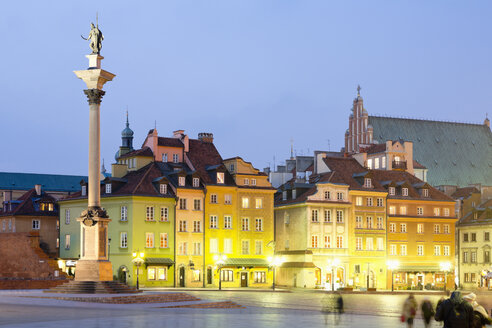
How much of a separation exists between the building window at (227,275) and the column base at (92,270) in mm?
35681

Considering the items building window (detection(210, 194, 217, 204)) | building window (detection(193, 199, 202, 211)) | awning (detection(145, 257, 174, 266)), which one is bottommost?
awning (detection(145, 257, 174, 266))

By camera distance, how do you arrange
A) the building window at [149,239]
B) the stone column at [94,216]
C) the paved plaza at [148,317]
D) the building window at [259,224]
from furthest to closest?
the building window at [259,224]
the building window at [149,239]
the stone column at [94,216]
the paved plaza at [148,317]

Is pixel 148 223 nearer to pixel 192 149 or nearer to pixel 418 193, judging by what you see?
pixel 192 149

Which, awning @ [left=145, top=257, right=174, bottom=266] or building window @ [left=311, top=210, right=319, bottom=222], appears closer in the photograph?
awning @ [left=145, top=257, right=174, bottom=266]

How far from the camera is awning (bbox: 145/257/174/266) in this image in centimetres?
8527

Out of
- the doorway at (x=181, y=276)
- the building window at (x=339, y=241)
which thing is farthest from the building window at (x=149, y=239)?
the building window at (x=339, y=241)

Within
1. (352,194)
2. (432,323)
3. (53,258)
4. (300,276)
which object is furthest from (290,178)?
(432,323)

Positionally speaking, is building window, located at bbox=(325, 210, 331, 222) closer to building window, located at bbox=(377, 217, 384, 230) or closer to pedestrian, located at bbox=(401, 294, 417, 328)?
building window, located at bbox=(377, 217, 384, 230)

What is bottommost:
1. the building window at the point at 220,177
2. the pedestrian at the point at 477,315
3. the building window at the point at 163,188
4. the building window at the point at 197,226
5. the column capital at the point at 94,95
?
the pedestrian at the point at 477,315

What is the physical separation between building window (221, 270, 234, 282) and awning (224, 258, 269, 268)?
110 centimetres

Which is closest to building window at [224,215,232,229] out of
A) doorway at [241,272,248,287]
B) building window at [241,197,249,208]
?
building window at [241,197,249,208]

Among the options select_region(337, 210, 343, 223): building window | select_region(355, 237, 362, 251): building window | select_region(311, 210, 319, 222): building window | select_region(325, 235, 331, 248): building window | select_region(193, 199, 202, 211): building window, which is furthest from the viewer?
select_region(355, 237, 362, 251): building window

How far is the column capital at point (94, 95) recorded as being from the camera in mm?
56406

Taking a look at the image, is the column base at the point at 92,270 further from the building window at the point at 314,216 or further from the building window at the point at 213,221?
the building window at the point at 314,216
